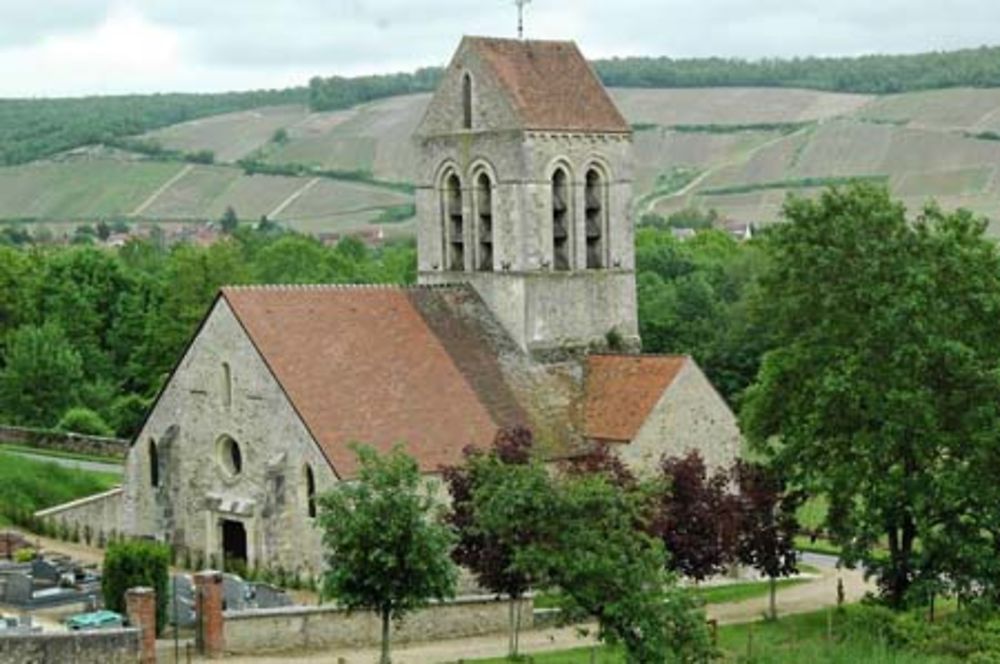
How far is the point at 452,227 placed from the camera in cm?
4878

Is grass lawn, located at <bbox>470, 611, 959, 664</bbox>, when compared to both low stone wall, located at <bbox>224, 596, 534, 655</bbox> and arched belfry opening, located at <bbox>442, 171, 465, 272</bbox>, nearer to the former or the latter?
low stone wall, located at <bbox>224, 596, 534, 655</bbox>

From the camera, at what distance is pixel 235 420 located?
43.5 metres

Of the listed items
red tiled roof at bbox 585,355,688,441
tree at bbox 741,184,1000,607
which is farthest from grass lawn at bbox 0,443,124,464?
tree at bbox 741,184,1000,607

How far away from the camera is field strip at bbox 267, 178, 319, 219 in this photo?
576 feet

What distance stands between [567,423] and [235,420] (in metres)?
8.24

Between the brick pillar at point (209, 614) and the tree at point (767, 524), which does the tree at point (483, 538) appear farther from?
the tree at point (767, 524)

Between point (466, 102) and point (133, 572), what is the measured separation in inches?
681

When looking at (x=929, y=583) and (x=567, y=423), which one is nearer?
(x=929, y=583)

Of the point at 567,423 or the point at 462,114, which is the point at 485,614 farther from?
the point at 462,114

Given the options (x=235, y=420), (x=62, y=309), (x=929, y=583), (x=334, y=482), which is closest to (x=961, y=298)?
(x=929, y=583)

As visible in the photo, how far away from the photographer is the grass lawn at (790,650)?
3375 centimetres

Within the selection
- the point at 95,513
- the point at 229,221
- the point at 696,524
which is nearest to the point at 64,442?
the point at 95,513

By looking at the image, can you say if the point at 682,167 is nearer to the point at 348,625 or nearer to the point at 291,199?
the point at 291,199

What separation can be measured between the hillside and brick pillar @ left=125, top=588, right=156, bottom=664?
11516cm
